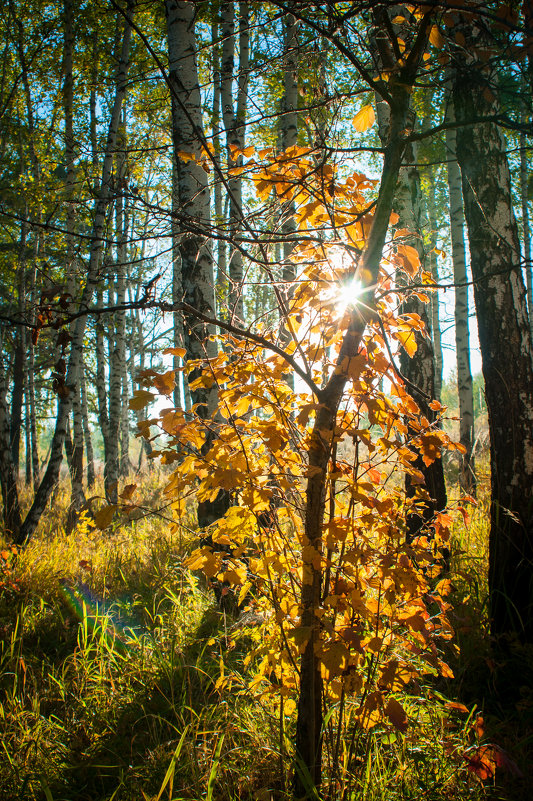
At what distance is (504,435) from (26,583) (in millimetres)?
3528

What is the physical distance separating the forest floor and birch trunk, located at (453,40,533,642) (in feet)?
0.68

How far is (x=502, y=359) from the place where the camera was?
101 inches

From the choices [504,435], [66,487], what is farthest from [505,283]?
[66,487]

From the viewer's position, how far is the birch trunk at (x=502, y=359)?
2.42 m

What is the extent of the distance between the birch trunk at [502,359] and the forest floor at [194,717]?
0.21 meters

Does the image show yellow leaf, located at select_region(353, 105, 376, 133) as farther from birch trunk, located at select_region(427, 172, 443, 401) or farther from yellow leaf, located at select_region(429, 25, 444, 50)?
birch trunk, located at select_region(427, 172, 443, 401)

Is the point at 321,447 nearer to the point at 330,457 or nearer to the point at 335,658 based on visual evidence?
the point at 330,457

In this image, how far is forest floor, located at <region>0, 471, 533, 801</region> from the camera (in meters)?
1.63

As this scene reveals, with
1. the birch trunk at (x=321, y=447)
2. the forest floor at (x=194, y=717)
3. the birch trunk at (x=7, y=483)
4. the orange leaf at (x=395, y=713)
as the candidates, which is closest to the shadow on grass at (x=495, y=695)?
the forest floor at (x=194, y=717)

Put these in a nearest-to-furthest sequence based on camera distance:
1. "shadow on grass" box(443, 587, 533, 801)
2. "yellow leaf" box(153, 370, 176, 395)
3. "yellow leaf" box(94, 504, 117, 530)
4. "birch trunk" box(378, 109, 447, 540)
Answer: "yellow leaf" box(94, 504, 117, 530) → "yellow leaf" box(153, 370, 176, 395) → "shadow on grass" box(443, 587, 533, 801) → "birch trunk" box(378, 109, 447, 540)

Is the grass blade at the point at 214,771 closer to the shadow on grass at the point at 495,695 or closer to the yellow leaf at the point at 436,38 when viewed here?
the shadow on grass at the point at 495,695

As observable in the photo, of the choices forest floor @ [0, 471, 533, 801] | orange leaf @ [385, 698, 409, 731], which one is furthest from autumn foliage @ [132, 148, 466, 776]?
forest floor @ [0, 471, 533, 801]

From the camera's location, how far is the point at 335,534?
1.33m

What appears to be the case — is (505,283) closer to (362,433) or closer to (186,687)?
(362,433)
